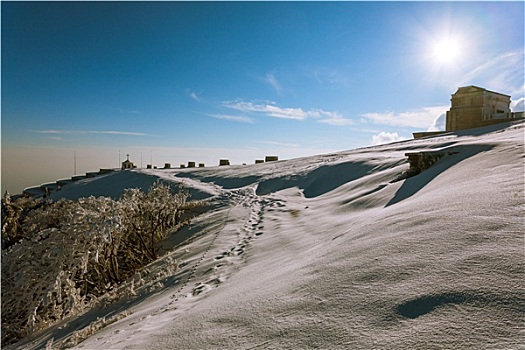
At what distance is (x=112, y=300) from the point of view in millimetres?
4617

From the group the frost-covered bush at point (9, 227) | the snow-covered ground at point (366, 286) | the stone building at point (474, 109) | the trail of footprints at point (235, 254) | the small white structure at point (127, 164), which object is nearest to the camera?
the snow-covered ground at point (366, 286)

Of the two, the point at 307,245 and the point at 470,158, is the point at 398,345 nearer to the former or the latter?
the point at 307,245

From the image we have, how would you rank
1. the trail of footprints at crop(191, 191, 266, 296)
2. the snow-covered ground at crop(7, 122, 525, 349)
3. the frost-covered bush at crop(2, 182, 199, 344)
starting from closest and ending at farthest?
the snow-covered ground at crop(7, 122, 525, 349) < the trail of footprints at crop(191, 191, 266, 296) < the frost-covered bush at crop(2, 182, 199, 344)

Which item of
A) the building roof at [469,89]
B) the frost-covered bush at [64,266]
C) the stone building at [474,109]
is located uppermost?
the building roof at [469,89]

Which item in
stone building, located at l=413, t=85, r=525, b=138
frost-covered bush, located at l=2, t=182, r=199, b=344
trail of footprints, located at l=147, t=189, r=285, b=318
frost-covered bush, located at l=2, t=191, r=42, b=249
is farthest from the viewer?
stone building, located at l=413, t=85, r=525, b=138

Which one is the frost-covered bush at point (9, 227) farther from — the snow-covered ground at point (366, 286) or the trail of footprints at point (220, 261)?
the trail of footprints at point (220, 261)

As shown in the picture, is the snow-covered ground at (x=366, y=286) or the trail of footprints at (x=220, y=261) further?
the trail of footprints at (x=220, y=261)

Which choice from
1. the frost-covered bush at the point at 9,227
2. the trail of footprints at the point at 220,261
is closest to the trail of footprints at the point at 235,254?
the trail of footprints at the point at 220,261

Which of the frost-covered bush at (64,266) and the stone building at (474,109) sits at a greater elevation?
the stone building at (474,109)

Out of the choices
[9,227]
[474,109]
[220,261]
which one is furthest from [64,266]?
[474,109]

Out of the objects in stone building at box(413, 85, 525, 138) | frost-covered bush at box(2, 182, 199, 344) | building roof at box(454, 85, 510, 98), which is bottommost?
frost-covered bush at box(2, 182, 199, 344)

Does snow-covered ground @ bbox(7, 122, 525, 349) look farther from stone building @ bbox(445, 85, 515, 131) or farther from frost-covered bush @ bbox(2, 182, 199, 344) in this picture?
stone building @ bbox(445, 85, 515, 131)

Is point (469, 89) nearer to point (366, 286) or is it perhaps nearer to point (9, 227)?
point (366, 286)

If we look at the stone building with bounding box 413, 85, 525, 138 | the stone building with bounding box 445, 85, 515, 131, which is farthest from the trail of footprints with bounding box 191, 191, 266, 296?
the stone building with bounding box 445, 85, 515, 131
